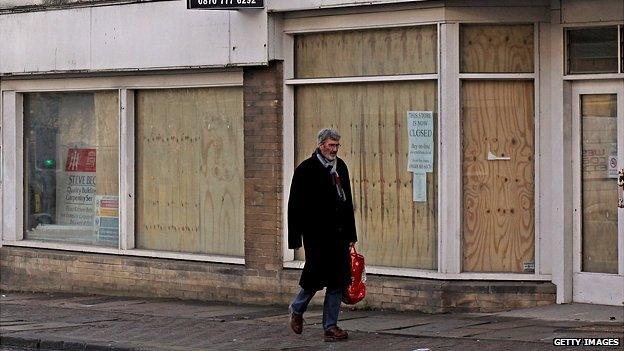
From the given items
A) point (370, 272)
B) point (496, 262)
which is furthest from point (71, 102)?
point (496, 262)

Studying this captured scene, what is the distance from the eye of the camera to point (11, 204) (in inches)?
780

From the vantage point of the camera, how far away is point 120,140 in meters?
18.2

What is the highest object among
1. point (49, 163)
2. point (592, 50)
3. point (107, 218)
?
point (592, 50)

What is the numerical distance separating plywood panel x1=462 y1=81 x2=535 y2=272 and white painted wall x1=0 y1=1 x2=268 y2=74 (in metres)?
2.82

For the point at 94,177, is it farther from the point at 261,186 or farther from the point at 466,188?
the point at 466,188

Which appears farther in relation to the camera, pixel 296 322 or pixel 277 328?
pixel 277 328

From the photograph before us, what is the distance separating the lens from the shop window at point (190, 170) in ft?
56.1

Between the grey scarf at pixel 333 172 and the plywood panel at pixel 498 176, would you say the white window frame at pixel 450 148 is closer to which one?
the plywood panel at pixel 498 176

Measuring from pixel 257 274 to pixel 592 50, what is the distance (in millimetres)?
4960

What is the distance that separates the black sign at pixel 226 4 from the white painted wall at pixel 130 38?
0.17m

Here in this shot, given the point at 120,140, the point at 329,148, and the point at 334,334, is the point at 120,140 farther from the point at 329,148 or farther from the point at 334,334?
the point at 334,334

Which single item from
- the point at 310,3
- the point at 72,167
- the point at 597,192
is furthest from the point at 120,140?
the point at 597,192

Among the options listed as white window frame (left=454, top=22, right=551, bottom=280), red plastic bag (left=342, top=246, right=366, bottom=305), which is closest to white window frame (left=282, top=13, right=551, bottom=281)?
white window frame (left=454, top=22, right=551, bottom=280)
